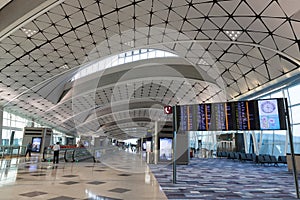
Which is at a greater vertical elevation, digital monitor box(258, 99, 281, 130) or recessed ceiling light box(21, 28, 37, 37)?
recessed ceiling light box(21, 28, 37, 37)

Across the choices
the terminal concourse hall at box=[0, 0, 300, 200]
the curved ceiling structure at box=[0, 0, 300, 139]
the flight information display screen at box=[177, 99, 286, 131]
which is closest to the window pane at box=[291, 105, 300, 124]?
the terminal concourse hall at box=[0, 0, 300, 200]

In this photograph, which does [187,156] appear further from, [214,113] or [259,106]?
[259,106]

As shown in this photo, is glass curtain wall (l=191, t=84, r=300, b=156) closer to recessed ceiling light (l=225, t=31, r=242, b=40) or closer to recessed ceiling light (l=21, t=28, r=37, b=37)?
recessed ceiling light (l=225, t=31, r=242, b=40)

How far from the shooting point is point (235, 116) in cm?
987

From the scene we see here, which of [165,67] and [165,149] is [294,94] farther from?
[165,67]

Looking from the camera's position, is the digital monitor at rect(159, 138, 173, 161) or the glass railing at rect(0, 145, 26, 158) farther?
the digital monitor at rect(159, 138, 173, 161)

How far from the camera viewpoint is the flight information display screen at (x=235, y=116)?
28.5 feet

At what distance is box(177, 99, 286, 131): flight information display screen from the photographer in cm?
869

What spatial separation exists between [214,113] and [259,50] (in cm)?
1503

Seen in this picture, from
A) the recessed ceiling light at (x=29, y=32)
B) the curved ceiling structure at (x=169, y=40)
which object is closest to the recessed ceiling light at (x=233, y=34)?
the curved ceiling structure at (x=169, y=40)

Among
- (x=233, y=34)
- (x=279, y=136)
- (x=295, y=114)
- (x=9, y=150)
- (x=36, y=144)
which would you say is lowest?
(x=9, y=150)

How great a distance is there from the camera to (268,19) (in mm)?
17438

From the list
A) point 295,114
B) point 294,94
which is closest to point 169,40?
point 294,94

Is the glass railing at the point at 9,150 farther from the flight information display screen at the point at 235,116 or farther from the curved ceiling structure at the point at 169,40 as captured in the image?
the flight information display screen at the point at 235,116
